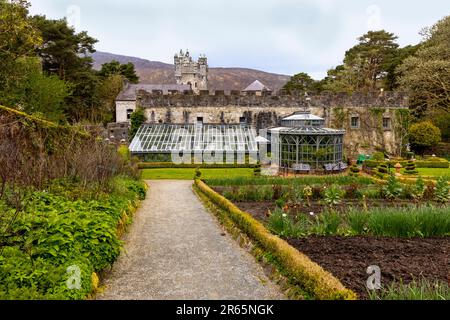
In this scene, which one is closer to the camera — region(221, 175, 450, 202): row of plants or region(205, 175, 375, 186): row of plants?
region(221, 175, 450, 202): row of plants

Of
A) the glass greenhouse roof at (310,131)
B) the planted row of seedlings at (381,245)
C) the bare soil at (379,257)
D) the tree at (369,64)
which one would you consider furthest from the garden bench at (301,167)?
the tree at (369,64)

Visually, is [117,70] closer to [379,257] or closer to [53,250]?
[53,250]

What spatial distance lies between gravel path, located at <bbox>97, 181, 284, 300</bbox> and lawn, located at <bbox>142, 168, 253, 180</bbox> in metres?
9.99

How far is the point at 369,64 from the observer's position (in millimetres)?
45188

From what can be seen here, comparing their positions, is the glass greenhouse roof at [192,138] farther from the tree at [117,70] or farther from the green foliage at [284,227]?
the tree at [117,70]

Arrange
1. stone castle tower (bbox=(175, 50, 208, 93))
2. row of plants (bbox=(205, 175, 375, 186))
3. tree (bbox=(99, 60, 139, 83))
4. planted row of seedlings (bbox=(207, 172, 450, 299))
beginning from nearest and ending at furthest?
planted row of seedlings (bbox=(207, 172, 450, 299)), row of plants (bbox=(205, 175, 375, 186)), tree (bbox=(99, 60, 139, 83)), stone castle tower (bbox=(175, 50, 208, 93))

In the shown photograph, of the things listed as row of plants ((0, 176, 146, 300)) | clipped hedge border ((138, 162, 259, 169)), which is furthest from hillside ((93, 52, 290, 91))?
row of plants ((0, 176, 146, 300))

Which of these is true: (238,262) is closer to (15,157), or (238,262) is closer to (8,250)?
(8,250)

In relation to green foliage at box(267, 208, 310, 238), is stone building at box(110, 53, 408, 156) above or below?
above

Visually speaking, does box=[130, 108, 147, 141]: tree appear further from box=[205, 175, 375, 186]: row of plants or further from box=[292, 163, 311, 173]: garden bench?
box=[205, 175, 375, 186]: row of plants

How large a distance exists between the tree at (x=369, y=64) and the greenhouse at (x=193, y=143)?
20772 mm

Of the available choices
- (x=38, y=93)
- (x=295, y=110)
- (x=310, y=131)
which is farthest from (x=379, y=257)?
(x=295, y=110)

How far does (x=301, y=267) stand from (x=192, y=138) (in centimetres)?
2199

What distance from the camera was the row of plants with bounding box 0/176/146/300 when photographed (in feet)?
13.9
